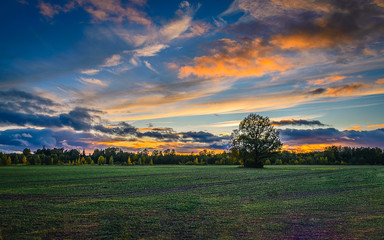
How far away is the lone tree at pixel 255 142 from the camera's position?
78.6 meters

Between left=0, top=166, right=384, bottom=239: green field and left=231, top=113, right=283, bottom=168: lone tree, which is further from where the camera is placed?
left=231, top=113, right=283, bottom=168: lone tree

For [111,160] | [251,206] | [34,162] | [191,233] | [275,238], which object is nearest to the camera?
[275,238]

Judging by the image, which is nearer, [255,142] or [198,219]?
[198,219]

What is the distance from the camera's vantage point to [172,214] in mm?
15219

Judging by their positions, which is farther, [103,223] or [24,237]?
[103,223]

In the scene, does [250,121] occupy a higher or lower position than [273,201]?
higher

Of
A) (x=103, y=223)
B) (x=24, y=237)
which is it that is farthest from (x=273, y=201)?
(x=24, y=237)

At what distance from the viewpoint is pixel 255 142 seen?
78125 mm

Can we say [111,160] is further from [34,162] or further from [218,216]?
[218,216]

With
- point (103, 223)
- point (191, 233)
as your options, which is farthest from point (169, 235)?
point (103, 223)

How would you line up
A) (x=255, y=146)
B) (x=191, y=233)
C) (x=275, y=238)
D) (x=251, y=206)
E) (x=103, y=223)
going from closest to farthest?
(x=275, y=238)
(x=191, y=233)
(x=103, y=223)
(x=251, y=206)
(x=255, y=146)

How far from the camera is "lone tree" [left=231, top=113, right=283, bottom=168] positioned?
258 ft

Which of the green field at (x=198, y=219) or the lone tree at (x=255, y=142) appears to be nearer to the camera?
the green field at (x=198, y=219)

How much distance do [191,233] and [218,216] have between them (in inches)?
140
